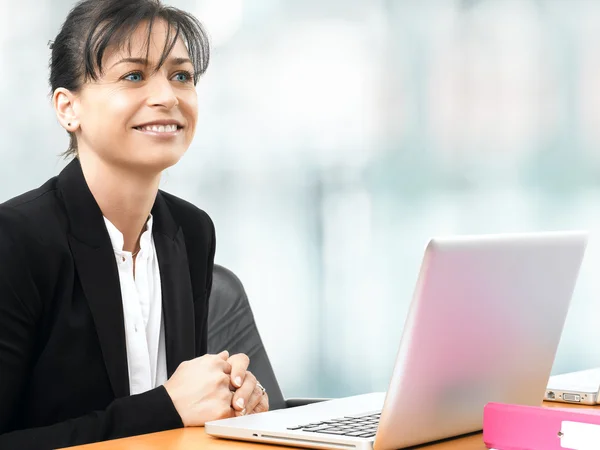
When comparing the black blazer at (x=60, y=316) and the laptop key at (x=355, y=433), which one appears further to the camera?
the black blazer at (x=60, y=316)

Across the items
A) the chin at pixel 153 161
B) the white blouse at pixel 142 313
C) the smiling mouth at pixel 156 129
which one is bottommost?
the white blouse at pixel 142 313

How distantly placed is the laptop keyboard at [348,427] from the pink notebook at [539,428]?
0.15 metres

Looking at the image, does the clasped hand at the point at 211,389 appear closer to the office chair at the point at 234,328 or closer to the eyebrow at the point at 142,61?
the eyebrow at the point at 142,61

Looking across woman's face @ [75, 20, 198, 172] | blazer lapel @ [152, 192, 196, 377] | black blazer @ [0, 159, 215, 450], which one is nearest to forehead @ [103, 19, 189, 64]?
woman's face @ [75, 20, 198, 172]

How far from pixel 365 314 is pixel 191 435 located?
2.24 metres

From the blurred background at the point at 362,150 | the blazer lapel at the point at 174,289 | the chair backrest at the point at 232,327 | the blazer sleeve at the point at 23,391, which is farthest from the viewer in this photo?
the blurred background at the point at 362,150

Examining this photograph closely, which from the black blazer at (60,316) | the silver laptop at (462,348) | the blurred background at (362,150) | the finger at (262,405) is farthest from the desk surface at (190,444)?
the blurred background at (362,150)

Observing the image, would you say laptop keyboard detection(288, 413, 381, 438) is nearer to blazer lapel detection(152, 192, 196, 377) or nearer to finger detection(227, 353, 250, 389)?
finger detection(227, 353, 250, 389)

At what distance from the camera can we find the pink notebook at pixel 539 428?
1.00 m

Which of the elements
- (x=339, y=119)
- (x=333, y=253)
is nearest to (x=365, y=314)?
(x=333, y=253)

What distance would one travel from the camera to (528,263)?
121 cm

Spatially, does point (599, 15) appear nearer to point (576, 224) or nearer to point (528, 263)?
point (576, 224)

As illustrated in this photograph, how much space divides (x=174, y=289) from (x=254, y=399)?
362 mm

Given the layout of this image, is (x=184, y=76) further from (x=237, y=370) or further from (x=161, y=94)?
(x=237, y=370)
